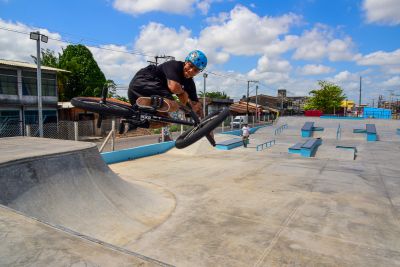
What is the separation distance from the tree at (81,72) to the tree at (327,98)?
1875 inches

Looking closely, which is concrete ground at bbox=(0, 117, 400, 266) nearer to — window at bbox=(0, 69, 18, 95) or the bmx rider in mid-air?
the bmx rider in mid-air

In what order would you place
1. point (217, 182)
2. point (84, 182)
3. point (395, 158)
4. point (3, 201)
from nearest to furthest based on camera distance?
1. point (3, 201)
2. point (84, 182)
3. point (217, 182)
4. point (395, 158)

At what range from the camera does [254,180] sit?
35.3 feet

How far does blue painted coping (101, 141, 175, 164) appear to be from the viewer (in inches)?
550

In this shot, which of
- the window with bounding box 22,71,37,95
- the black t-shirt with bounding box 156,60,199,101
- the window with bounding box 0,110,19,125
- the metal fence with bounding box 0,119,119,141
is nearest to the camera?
the black t-shirt with bounding box 156,60,199,101

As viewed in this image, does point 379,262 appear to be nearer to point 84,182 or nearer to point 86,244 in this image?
point 86,244

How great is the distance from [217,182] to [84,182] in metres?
5.16

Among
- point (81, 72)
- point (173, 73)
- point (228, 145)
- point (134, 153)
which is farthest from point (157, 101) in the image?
point (81, 72)

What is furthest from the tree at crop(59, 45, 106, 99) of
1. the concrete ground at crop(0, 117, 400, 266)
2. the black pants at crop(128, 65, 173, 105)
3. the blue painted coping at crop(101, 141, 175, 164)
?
the black pants at crop(128, 65, 173, 105)

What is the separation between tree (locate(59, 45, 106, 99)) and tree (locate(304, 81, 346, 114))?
47.6 m

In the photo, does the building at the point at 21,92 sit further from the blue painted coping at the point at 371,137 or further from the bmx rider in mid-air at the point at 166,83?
the blue painted coping at the point at 371,137

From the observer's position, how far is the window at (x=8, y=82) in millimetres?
20956

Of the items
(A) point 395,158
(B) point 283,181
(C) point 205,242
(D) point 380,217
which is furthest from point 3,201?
(A) point 395,158

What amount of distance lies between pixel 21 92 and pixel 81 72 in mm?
10316
